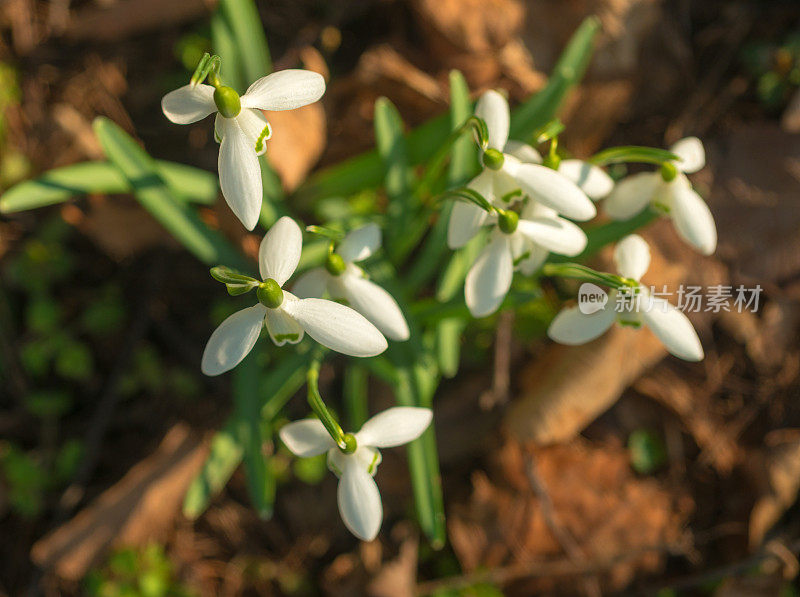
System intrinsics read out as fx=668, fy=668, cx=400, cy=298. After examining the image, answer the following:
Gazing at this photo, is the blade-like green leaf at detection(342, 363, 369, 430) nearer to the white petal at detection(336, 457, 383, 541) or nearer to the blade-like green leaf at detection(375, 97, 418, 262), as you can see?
the blade-like green leaf at detection(375, 97, 418, 262)

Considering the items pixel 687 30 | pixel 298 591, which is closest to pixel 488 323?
pixel 298 591

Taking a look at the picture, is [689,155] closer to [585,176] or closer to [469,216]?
[585,176]

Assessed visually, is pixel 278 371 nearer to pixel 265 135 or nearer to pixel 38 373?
pixel 265 135

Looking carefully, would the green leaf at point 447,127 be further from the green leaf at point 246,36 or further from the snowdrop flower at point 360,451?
the snowdrop flower at point 360,451

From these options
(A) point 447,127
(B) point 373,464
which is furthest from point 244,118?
(A) point 447,127

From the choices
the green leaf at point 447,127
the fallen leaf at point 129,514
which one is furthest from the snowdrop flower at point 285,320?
the fallen leaf at point 129,514
